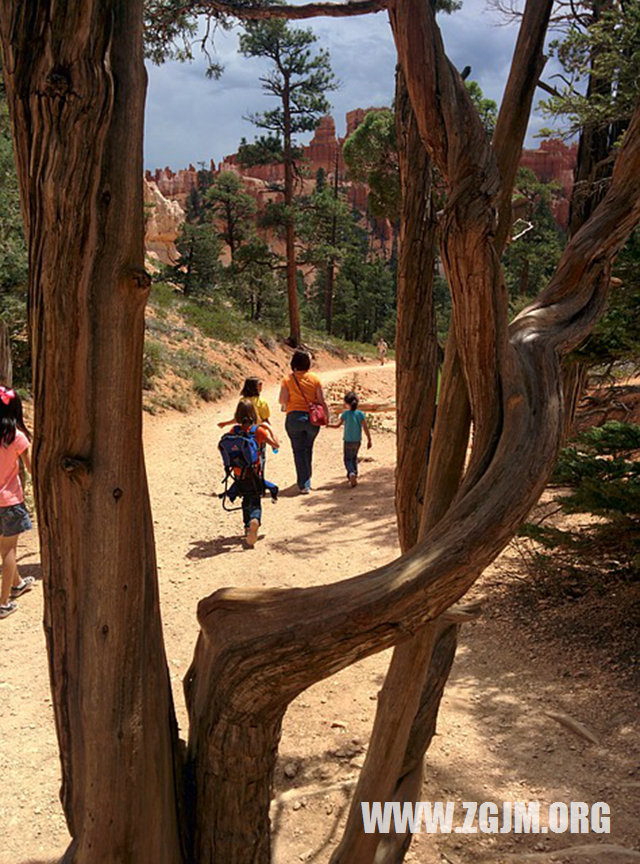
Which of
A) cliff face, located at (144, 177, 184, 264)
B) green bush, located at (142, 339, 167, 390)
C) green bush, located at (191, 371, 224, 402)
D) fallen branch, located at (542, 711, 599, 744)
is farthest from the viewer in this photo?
cliff face, located at (144, 177, 184, 264)

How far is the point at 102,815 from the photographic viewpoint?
6.45 feet

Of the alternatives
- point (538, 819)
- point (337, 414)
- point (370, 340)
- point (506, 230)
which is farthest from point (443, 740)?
point (370, 340)

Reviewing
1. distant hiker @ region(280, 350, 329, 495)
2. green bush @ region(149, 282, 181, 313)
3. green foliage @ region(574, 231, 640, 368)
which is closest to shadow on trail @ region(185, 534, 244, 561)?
distant hiker @ region(280, 350, 329, 495)

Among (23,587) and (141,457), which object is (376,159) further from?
(141,457)

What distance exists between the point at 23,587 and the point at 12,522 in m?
0.82

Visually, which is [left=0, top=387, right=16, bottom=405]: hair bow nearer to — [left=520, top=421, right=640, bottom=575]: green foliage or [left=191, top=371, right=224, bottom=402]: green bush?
[left=520, top=421, right=640, bottom=575]: green foliage

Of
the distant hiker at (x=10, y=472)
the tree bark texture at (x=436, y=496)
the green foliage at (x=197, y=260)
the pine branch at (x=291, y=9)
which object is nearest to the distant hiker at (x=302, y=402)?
the distant hiker at (x=10, y=472)

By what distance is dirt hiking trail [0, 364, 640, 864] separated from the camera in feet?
9.98

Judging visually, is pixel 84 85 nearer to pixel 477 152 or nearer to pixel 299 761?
pixel 477 152

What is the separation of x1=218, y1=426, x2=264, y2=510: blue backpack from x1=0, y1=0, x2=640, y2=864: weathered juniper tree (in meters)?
4.51

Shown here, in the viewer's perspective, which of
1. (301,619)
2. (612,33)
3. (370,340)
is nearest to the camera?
(301,619)

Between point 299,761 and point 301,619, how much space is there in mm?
2222

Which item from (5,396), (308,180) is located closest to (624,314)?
(5,396)

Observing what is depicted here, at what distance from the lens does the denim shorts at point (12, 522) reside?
5051 mm
